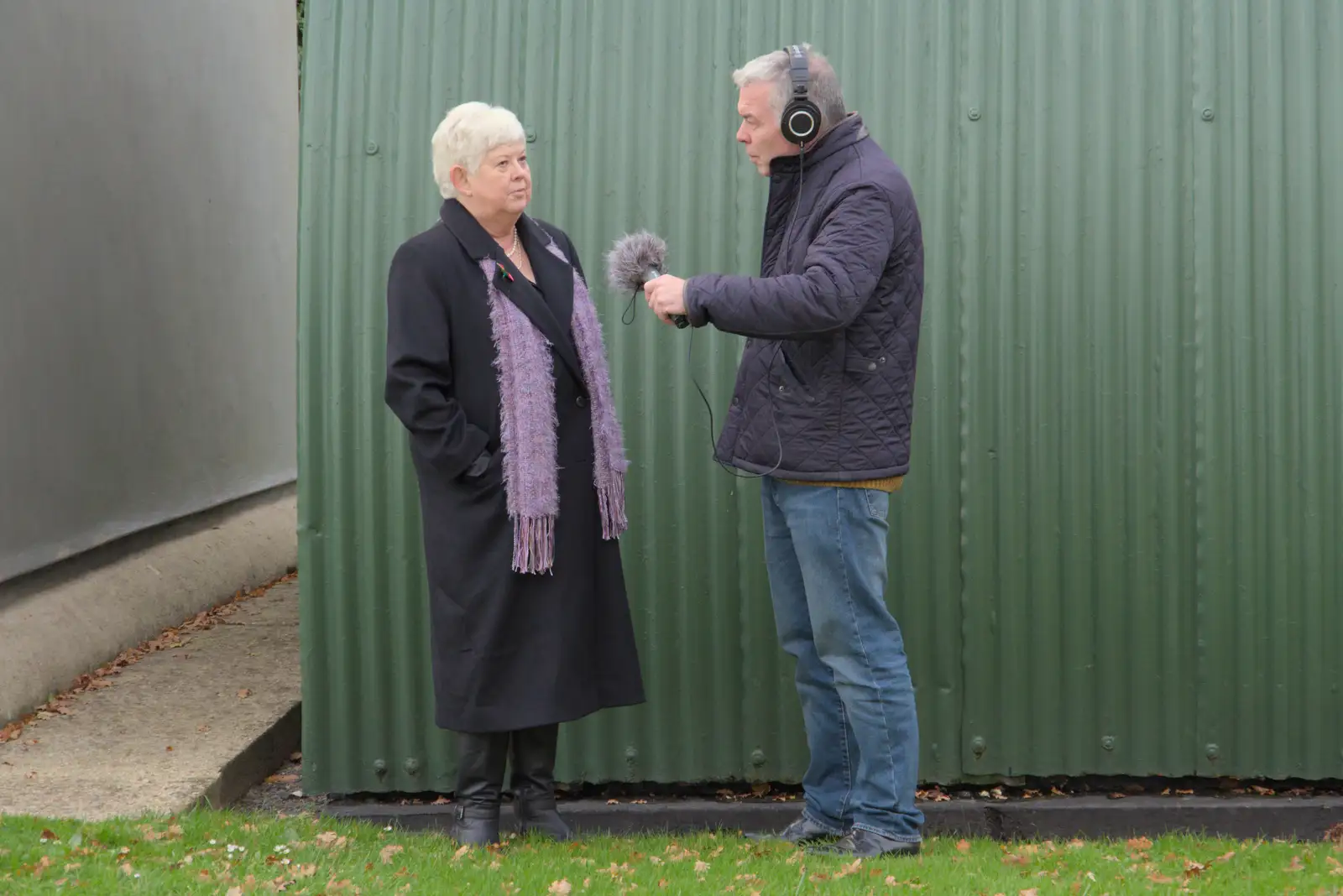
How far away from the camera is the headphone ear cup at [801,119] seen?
398 centimetres

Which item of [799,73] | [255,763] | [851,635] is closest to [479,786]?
[851,635]

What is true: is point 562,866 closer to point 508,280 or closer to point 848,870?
point 848,870

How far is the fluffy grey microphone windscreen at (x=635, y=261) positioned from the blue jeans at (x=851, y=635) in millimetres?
697

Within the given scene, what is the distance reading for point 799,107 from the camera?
3986 mm

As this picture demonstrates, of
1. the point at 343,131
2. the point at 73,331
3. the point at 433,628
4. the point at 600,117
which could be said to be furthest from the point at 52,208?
the point at 433,628

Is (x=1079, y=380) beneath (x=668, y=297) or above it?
beneath

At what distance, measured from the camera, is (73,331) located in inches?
268

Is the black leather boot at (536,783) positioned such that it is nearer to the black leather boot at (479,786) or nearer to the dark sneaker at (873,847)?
the black leather boot at (479,786)

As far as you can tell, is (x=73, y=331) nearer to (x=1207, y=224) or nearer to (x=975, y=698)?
(x=975, y=698)

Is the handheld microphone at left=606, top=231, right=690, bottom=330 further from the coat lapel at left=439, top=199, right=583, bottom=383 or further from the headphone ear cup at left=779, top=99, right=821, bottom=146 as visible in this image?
the headphone ear cup at left=779, top=99, right=821, bottom=146

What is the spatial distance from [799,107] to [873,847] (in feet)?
6.81

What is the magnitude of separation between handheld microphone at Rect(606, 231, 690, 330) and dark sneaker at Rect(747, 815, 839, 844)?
1583 mm

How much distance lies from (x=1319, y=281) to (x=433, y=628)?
313 cm

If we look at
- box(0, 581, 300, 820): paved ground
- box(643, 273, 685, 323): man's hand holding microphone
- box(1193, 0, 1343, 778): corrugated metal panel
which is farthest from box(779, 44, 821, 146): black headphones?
box(0, 581, 300, 820): paved ground
